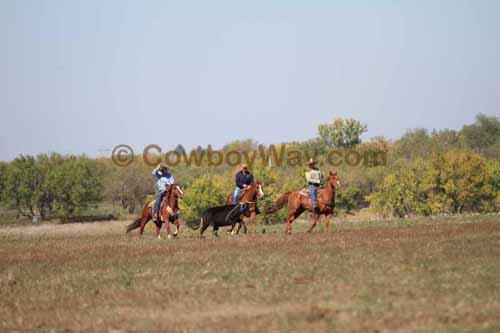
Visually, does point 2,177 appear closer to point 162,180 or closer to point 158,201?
point 158,201

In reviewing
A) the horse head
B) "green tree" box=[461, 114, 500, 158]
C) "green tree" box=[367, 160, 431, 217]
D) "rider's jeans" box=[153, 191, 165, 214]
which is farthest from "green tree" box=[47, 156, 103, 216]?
the horse head

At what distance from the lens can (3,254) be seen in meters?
26.1

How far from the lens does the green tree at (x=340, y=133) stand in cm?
16038

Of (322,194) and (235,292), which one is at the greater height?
(322,194)

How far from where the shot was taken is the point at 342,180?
10975 centimetres

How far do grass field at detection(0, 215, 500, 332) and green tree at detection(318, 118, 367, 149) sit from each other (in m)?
137

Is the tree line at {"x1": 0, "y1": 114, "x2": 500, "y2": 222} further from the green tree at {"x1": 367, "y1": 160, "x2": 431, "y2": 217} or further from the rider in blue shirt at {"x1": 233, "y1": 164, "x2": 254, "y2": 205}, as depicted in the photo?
the rider in blue shirt at {"x1": 233, "y1": 164, "x2": 254, "y2": 205}

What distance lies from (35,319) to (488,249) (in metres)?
10.8

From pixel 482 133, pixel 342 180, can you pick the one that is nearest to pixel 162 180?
pixel 342 180

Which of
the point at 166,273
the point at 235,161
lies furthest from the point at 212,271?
the point at 235,161

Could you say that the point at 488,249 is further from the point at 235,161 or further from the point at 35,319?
the point at 235,161

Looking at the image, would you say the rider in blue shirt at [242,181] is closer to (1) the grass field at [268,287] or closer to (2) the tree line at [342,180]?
(1) the grass field at [268,287]

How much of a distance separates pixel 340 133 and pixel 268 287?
148 m

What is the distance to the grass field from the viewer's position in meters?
12.2
